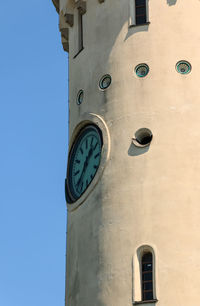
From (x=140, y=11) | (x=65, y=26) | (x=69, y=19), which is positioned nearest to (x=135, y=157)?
(x=140, y=11)

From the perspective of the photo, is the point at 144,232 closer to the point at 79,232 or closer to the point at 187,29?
the point at 79,232

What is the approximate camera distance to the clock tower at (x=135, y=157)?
95.8 feet

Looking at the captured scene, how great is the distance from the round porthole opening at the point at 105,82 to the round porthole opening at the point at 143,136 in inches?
83.1

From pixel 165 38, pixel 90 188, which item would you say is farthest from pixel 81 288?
pixel 165 38

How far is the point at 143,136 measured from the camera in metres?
31.0

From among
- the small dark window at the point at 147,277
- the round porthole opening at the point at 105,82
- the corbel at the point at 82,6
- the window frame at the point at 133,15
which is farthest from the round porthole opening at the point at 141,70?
the small dark window at the point at 147,277

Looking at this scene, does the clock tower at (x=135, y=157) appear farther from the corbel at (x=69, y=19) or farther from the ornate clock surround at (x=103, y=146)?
the corbel at (x=69, y=19)

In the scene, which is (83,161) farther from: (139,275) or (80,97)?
(139,275)

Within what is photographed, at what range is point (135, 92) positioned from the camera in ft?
103

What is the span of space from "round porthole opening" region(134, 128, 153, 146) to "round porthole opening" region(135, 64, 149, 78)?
6.01 feet

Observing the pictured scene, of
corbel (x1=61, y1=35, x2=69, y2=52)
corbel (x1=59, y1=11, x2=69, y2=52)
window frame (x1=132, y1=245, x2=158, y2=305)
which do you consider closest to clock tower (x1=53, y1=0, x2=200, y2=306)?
window frame (x1=132, y1=245, x2=158, y2=305)

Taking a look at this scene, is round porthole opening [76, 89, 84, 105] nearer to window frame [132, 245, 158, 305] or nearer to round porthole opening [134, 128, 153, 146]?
round porthole opening [134, 128, 153, 146]

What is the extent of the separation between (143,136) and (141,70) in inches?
85.2

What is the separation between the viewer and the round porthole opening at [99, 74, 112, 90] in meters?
32.2
